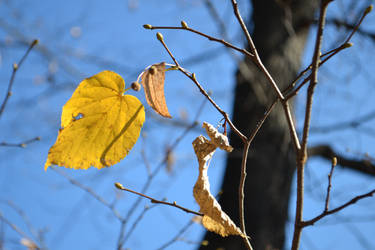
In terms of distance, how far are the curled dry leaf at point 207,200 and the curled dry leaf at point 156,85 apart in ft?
0.30

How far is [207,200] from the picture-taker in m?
0.60

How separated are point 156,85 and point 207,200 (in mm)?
216

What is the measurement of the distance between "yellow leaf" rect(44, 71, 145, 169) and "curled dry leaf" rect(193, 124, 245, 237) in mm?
129

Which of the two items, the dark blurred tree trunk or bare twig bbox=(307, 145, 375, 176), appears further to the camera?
bare twig bbox=(307, 145, 375, 176)

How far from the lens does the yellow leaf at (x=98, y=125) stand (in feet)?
2.18

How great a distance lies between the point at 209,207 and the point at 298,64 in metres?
2.03

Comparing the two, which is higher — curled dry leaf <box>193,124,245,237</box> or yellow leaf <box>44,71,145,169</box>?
yellow leaf <box>44,71,145,169</box>

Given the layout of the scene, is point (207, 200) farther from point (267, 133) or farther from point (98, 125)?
point (267, 133)

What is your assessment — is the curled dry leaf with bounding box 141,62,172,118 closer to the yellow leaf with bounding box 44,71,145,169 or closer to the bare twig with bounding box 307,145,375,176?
the yellow leaf with bounding box 44,71,145,169

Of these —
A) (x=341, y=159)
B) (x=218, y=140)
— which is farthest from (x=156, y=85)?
(x=341, y=159)

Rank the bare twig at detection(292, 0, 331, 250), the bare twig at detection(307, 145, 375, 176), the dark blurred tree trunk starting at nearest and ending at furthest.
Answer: the bare twig at detection(292, 0, 331, 250) < the dark blurred tree trunk < the bare twig at detection(307, 145, 375, 176)

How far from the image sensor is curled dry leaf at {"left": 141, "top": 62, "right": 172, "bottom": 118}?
0.59m

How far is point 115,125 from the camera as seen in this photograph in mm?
693

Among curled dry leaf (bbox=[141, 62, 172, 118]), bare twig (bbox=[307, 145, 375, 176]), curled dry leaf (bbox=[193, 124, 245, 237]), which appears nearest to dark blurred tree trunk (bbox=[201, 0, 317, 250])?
bare twig (bbox=[307, 145, 375, 176])
